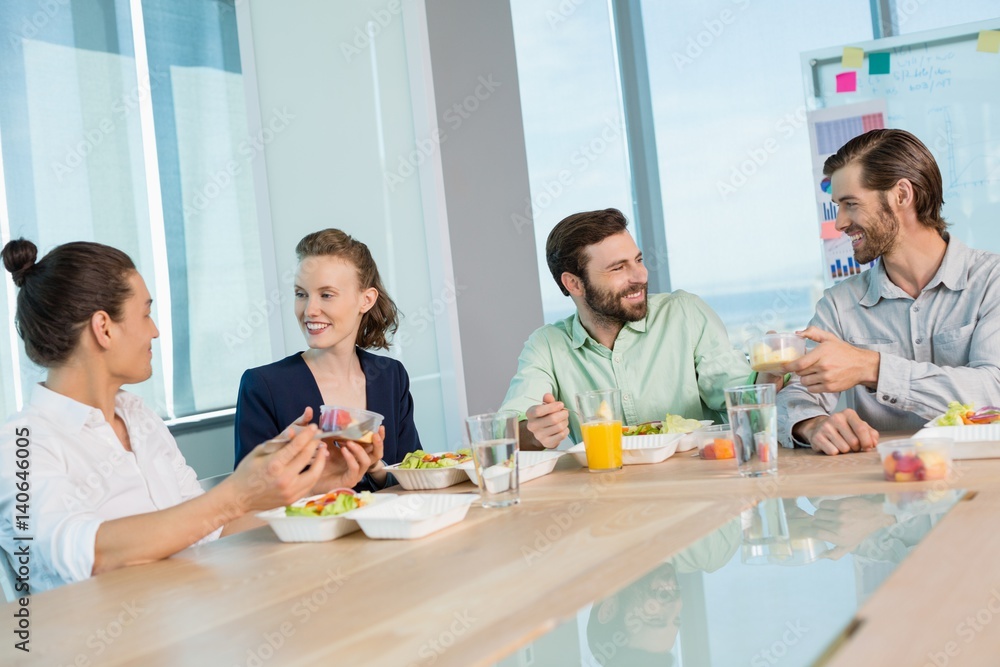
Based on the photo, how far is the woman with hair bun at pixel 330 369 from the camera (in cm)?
255

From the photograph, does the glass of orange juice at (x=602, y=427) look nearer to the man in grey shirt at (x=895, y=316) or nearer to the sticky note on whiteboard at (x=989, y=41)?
the man in grey shirt at (x=895, y=316)

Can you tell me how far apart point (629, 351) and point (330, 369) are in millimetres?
848

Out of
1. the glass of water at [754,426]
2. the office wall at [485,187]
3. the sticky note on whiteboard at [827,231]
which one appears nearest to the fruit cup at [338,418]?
the glass of water at [754,426]

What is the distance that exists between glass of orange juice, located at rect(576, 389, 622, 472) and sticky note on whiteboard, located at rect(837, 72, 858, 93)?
2.91m

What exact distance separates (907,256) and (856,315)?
0.61 ft

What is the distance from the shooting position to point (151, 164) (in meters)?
3.04

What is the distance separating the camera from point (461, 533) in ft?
4.70

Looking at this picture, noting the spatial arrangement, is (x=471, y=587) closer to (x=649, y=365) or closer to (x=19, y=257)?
(x=19, y=257)

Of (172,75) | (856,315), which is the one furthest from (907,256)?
(172,75)

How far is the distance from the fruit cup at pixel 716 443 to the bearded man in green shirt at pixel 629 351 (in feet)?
2.11

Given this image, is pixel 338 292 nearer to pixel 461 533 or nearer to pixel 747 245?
pixel 461 533

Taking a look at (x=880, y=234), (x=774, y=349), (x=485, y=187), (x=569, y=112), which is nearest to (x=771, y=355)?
(x=774, y=349)

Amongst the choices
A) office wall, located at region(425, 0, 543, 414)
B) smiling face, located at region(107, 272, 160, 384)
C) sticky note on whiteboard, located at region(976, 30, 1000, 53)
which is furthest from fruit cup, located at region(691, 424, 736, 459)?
sticky note on whiteboard, located at region(976, 30, 1000, 53)

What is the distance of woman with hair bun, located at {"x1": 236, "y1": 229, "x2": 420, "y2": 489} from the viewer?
2555 millimetres
